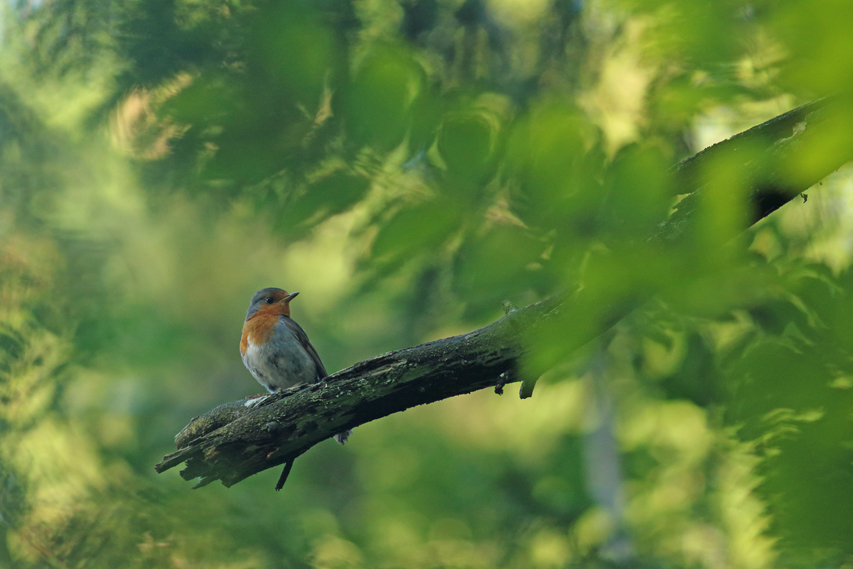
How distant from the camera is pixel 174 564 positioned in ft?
9.13

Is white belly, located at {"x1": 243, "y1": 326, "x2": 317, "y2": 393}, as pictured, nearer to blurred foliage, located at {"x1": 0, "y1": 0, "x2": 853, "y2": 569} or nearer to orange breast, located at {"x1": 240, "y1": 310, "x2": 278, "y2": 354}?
orange breast, located at {"x1": 240, "y1": 310, "x2": 278, "y2": 354}

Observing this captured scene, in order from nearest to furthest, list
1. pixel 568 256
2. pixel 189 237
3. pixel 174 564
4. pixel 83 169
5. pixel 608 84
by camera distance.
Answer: pixel 568 256
pixel 174 564
pixel 608 84
pixel 83 169
pixel 189 237

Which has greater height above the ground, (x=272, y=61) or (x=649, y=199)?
(x=272, y=61)

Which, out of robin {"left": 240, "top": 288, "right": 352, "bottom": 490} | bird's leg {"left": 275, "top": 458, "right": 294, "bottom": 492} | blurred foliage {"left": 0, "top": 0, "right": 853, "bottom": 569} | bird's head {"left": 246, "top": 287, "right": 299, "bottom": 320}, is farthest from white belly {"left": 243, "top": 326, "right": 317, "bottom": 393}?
bird's leg {"left": 275, "top": 458, "right": 294, "bottom": 492}

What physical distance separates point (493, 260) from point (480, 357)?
1326 mm

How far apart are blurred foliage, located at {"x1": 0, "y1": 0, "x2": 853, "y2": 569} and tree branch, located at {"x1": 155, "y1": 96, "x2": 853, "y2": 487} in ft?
0.06

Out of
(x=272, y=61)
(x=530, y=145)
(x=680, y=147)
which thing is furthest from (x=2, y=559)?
(x=680, y=147)

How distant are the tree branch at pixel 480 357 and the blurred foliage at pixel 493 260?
0.06ft

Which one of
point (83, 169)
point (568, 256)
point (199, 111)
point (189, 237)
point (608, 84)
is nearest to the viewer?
point (568, 256)

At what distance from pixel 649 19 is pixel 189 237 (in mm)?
9620

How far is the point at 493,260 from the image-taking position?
1.08 meters

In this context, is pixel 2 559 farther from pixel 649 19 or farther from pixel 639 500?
pixel 649 19

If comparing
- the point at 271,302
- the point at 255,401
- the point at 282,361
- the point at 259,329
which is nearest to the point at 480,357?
the point at 255,401

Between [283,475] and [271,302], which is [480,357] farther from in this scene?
[271,302]
